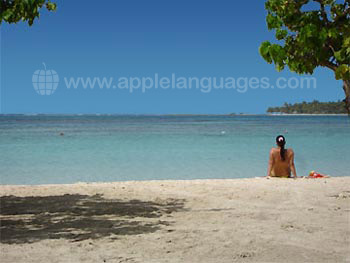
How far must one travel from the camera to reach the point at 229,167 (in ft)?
61.5

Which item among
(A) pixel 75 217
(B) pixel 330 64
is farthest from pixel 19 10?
(B) pixel 330 64

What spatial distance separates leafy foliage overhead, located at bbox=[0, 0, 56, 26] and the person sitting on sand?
709cm

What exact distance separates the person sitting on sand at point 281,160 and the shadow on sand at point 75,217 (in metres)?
3.85

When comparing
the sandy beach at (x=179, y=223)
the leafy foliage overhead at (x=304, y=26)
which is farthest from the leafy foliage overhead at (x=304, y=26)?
the sandy beach at (x=179, y=223)

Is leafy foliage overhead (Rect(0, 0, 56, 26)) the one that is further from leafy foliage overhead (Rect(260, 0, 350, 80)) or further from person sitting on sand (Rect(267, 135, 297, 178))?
person sitting on sand (Rect(267, 135, 297, 178))

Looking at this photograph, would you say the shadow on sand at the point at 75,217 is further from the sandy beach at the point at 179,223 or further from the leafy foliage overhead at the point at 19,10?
the leafy foliage overhead at the point at 19,10

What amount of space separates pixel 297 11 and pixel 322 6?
47 centimetres

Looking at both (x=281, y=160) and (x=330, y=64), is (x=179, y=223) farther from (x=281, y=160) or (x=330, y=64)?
(x=281, y=160)

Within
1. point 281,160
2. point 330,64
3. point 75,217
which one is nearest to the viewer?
point 75,217

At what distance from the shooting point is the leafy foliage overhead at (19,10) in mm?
5871

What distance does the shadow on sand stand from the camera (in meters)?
6.08

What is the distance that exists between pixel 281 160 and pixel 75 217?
6.21 metres

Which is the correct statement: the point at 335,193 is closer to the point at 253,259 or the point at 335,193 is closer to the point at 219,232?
the point at 219,232

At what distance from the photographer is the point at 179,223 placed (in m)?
6.67
